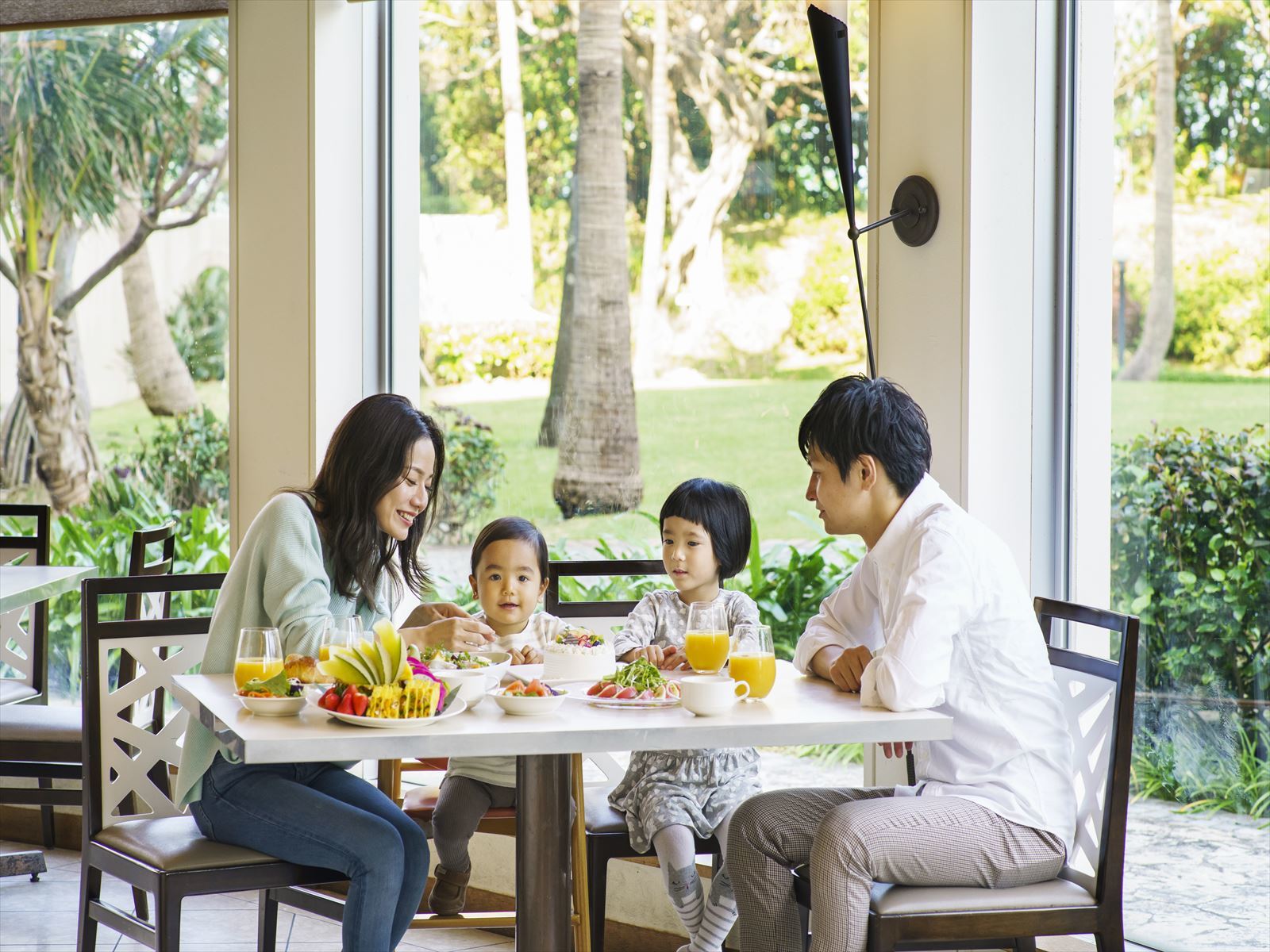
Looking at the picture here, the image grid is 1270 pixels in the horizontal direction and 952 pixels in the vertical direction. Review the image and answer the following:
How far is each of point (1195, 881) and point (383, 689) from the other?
192 cm

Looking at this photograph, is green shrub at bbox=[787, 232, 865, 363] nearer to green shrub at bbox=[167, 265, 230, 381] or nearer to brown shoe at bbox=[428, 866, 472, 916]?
brown shoe at bbox=[428, 866, 472, 916]

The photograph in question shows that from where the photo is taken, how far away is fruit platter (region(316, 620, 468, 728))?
1.82 meters

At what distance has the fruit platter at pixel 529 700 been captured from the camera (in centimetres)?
190

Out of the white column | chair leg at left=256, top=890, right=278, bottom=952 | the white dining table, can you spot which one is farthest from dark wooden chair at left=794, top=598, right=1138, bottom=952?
the white column

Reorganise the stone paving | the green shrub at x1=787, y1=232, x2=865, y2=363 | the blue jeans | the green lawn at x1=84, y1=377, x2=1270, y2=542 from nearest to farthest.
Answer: the blue jeans
the stone paving
the green shrub at x1=787, y1=232, x2=865, y2=363
the green lawn at x1=84, y1=377, x2=1270, y2=542

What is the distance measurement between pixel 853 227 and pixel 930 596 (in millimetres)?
970

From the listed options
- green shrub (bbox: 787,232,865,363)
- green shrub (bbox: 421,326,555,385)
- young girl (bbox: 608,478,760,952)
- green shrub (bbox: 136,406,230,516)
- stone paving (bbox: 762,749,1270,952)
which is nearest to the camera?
young girl (bbox: 608,478,760,952)

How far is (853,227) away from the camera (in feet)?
9.07

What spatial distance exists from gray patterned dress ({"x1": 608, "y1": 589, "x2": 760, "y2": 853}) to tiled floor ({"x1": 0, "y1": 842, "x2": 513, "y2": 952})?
974mm

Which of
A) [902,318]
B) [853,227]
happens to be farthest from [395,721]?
[902,318]

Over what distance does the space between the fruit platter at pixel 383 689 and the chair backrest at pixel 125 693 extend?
2.12 feet

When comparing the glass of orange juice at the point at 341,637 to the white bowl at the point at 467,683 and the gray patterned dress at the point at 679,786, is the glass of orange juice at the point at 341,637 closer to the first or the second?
the white bowl at the point at 467,683

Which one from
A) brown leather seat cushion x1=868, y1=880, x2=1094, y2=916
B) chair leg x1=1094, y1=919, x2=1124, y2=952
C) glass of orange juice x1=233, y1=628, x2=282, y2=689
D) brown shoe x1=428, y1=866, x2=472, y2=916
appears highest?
glass of orange juice x1=233, y1=628, x2=282, y2=689

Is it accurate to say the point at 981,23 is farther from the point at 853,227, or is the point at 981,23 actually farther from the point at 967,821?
the point at 967,821
